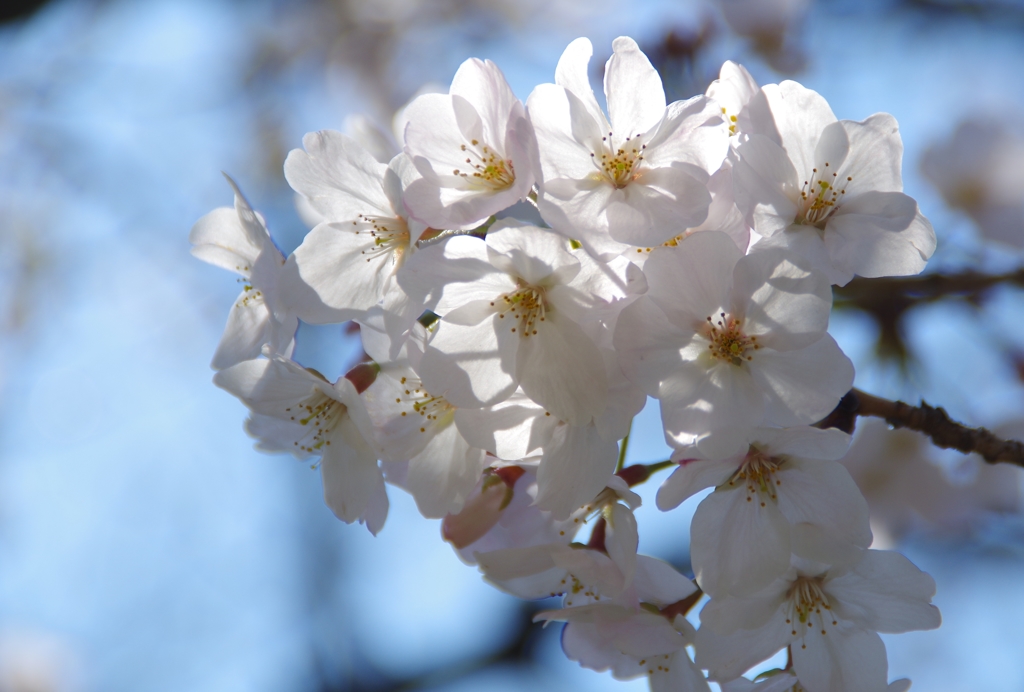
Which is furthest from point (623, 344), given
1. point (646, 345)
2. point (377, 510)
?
point (377, 510)

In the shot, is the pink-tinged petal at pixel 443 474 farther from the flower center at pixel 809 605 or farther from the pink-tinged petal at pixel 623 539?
the flower center at pixel 809 605

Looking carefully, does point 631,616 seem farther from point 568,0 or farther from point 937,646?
point 568,0

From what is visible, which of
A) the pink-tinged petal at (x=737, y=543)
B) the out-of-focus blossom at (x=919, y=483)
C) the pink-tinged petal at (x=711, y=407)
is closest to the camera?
the pink-tinged petal at (x=711, y=407)

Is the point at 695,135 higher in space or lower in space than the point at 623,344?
higher

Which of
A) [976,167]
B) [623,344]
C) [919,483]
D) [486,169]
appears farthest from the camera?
[976,167]

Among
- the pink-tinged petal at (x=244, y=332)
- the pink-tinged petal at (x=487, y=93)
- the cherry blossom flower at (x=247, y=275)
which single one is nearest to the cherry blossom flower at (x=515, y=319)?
the pink-tinged petal at (x=487, y=93)

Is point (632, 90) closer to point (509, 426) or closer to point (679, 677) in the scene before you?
point (509, 426)
